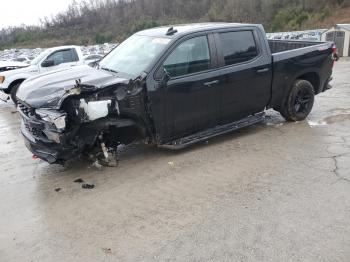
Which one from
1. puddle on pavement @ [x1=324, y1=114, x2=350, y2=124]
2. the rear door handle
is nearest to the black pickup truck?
the rear door handle

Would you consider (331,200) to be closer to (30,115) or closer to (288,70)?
(288,70)

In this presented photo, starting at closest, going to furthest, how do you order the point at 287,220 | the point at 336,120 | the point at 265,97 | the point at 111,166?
the point at 287,220 < the point at 111,166 < the point at 265,97 < the point at 336,120

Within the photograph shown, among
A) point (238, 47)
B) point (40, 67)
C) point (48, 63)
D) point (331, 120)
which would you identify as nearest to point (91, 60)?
point (48, 63)

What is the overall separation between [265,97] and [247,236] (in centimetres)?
337

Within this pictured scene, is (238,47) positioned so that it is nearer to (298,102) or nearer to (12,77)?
(298,102)

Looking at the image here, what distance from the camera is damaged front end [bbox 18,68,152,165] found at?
15.8 ft

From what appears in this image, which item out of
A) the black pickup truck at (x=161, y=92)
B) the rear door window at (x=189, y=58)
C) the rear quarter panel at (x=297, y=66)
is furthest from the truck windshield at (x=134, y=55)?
the rear quarter panel at (x=297, y=66)

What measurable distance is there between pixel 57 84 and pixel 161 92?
4.51ft

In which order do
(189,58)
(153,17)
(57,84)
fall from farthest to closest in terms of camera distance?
(153,17)
(189,58)
(57,84)

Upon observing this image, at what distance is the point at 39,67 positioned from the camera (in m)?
11.7

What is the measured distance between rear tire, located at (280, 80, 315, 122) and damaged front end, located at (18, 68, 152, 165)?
2915 mm

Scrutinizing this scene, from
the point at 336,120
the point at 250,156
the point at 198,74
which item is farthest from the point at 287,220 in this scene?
the point at 336,120

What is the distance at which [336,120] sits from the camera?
7.34 meters

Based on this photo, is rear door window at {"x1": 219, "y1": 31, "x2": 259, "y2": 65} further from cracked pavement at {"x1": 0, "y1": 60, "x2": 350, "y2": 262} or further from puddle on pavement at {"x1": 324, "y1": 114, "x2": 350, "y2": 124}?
puddle on pavement at {"x1": 324, "y1": 114, "x2": 350, "y2": 124}
